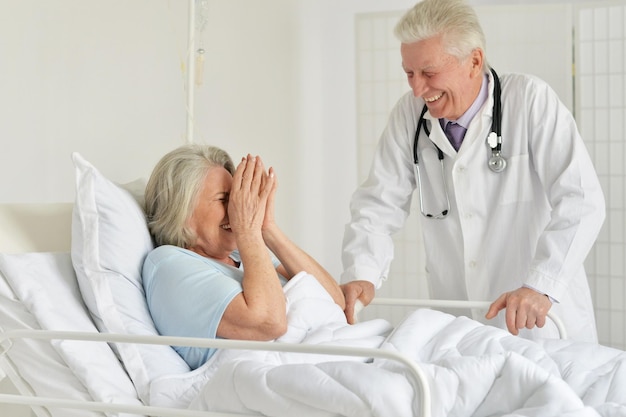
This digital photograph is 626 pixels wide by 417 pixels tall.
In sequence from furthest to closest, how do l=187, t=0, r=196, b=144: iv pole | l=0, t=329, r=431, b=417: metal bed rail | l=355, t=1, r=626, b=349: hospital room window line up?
l=355, t=1, r=626, b=349: hospital room window → l=187, t=0, r=196, b=144: iv pole → l=0, t=329, r=431, b=417: metal bed rail

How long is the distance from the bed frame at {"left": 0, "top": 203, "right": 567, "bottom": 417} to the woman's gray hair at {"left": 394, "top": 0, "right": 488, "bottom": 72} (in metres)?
0.70

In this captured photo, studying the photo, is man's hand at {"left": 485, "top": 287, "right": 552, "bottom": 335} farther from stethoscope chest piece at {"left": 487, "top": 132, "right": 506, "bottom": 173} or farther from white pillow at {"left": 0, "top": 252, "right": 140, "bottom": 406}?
white pillow at {"left": 0, "top": 252, "right": 140, "bottom": 406}

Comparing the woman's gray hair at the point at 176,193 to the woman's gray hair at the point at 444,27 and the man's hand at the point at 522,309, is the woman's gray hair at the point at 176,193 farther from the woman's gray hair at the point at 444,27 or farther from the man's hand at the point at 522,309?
the man's hand at the point at 522,309

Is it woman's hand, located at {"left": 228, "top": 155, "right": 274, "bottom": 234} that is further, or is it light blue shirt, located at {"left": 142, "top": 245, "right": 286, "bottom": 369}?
woman's hand, located at {"left": 228, "top": 155, "right": 274, "bottom": 234}

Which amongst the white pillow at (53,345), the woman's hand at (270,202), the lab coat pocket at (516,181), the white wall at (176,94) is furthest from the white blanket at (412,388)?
the white wall at (176,94)

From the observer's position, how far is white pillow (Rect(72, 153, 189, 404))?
185 centimetres

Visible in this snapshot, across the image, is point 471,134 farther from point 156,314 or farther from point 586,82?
point 586,82

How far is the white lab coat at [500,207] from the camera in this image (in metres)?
2.42

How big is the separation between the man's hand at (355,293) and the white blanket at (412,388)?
1.67 ft

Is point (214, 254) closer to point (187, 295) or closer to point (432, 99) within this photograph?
point (187, 295)

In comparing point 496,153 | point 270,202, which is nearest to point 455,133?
point 496,153

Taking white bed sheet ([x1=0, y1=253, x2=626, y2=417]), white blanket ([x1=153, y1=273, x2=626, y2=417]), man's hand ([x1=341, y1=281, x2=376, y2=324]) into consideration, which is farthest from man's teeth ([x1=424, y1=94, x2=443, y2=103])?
white blanket ([x1=153, y1=273, x2=626, y2=417])

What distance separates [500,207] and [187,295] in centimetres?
105

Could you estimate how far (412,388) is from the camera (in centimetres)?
145
